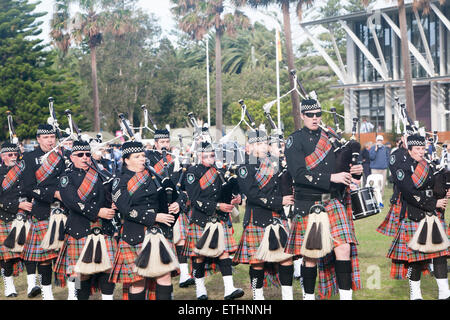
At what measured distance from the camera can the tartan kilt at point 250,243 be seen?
6.88 metres

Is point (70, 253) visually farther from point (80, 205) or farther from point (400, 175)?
point (400, 175)

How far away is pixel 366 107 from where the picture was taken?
3606 centimetres

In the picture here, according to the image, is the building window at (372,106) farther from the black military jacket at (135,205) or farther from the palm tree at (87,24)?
the black military jacket at (135,205)

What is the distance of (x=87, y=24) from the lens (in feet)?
91.1

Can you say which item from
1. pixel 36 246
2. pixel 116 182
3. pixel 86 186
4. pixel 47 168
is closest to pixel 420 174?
pixel 116 182

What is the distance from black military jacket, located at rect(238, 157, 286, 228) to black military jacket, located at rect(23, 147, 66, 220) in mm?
2259

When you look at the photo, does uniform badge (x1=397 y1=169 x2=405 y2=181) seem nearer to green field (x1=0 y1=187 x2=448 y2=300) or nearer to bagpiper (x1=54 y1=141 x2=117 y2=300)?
green field (x1=0 y1=187 x2=448 y2=300)

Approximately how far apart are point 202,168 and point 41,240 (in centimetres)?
207

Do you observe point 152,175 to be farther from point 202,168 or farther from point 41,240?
point 41,240

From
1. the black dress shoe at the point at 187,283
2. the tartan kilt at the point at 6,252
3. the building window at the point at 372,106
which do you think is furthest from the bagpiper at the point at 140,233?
the building window at the point at 372,106

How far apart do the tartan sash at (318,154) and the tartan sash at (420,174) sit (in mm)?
1216

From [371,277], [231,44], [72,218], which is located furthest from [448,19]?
[72,218]

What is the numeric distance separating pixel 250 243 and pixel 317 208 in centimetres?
120

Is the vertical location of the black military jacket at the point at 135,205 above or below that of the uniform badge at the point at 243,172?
below
